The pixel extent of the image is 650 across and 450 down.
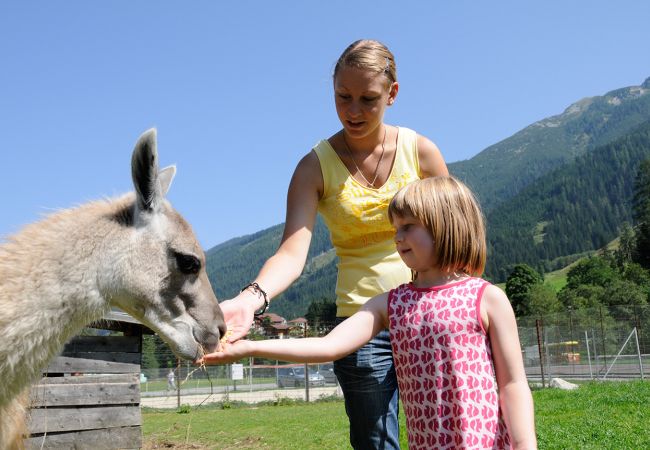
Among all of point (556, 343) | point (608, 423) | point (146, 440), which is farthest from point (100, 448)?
point (556, 343)

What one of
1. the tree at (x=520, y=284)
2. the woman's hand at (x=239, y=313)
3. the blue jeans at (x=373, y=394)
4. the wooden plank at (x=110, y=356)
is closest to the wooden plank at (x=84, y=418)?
the wooden plank at (x=110, y=356)

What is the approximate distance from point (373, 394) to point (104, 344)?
22.2 ft

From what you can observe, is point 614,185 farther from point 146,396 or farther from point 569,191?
point 146,396

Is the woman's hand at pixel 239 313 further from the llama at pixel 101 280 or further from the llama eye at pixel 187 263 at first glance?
the llama eye at pixel 187 263

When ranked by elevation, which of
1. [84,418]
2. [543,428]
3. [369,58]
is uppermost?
[369,58]

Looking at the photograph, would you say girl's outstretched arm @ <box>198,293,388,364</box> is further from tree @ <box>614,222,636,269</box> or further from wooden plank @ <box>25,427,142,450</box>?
tree @ <box>614,222,636,269</box>

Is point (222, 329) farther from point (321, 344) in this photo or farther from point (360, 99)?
point (360, 99)

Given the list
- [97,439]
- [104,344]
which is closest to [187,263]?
[97,439]

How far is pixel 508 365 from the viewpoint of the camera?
2.70 m

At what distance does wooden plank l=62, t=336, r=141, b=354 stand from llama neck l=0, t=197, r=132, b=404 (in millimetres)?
5878

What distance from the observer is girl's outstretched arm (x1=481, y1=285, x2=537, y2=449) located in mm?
2629

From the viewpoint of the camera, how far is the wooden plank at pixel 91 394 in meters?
8.34

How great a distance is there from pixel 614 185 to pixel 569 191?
13907 mm

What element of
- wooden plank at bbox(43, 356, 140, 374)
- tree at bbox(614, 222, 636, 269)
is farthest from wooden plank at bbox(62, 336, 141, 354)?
tree at bbox(614, 222, 636, 269)
